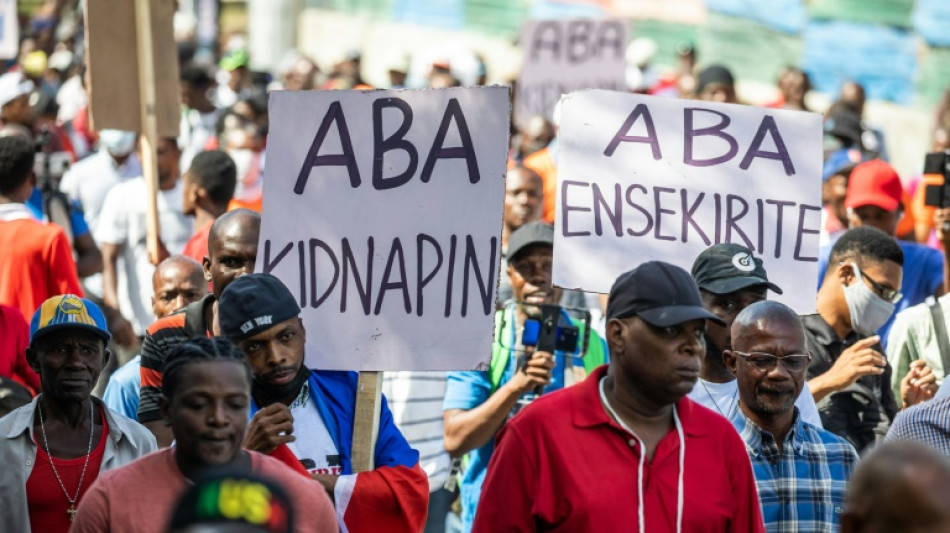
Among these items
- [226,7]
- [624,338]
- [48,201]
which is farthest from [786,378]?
[226,7]

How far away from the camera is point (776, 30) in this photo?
23.3m

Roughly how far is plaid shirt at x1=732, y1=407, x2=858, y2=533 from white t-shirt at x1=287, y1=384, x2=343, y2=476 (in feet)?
4.27

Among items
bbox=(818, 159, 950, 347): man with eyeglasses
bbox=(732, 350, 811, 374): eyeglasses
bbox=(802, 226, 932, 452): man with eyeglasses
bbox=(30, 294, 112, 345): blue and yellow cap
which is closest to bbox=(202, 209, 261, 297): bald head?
bbox=(30, 294, 112, 345): blue and yellow cap

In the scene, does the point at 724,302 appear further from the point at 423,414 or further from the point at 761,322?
the point at 423,414

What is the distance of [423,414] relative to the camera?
7613 mm

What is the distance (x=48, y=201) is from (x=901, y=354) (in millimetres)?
5015

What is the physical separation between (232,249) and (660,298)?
215cm

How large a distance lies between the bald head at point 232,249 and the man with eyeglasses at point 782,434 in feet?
5.94

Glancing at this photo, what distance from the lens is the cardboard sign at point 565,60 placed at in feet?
45.3

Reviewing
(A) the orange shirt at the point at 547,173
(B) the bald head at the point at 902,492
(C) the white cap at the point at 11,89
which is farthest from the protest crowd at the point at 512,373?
(C) the white cap at the point at 11,89

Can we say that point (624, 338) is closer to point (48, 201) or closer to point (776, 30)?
point (48, 201)

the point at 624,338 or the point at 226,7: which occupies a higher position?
the point at 226,7

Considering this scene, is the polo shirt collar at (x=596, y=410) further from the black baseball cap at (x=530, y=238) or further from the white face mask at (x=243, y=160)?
the white face mask at (x=243, y=160)

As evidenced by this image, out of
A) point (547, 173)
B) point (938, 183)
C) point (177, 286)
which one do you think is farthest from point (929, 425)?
point (547, 173)
